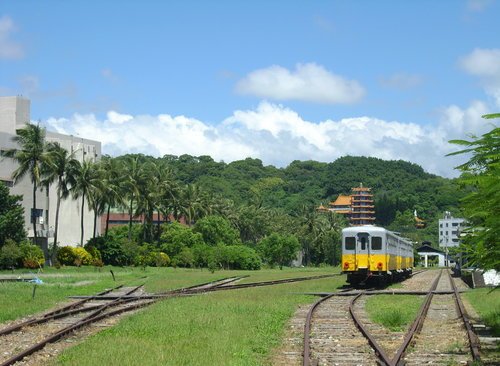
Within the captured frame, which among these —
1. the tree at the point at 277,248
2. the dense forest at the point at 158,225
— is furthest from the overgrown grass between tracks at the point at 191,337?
the tree at the point at 277,248

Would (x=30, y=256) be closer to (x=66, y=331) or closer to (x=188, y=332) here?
(x=66, y=331)

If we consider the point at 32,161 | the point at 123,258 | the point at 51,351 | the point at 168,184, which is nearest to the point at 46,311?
the point at 51,351

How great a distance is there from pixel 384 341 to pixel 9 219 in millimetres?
56930

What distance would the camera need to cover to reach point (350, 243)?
39.1 metres

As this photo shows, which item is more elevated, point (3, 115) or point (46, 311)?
point (3, 115)

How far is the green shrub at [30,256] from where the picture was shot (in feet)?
215

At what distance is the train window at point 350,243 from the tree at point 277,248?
62332mm

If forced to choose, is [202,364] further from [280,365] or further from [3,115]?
[3,115]

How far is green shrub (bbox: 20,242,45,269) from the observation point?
6562cm

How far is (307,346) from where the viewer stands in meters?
14.1

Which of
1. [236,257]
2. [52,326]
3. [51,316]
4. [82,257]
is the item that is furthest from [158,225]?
[52,326]

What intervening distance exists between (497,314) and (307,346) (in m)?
9.06

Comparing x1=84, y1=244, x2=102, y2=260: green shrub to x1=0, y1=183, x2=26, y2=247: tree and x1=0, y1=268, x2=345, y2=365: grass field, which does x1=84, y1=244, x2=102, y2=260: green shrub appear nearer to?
x1=0, y1=183, x2=26, y2=247: tree

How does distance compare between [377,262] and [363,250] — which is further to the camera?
[363,250]
